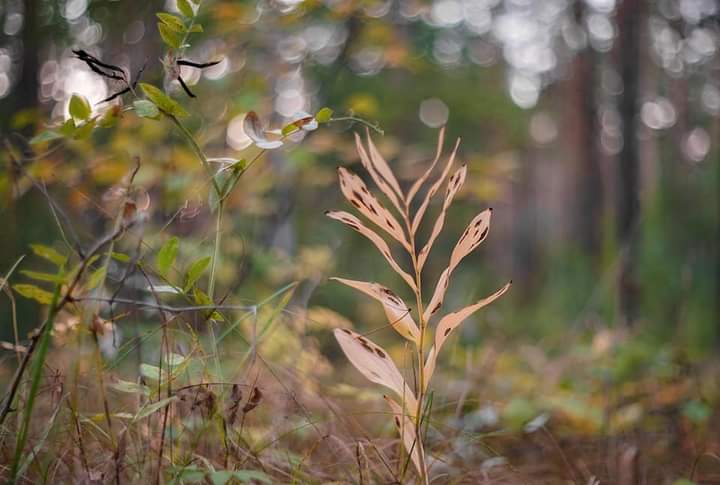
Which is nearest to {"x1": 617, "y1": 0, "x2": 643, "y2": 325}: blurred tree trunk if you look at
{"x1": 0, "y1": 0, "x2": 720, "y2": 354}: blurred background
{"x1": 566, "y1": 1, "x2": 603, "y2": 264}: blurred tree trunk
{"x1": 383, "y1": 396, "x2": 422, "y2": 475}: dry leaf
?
{"x1": 0, "y1": 0, "x2": 720, "y2": 354}: blurred background

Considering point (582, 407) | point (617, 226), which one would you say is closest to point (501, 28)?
point (617, 226)

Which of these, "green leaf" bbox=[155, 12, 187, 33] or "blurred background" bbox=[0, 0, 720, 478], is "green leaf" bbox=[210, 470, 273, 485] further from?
"green leaf" bbox=[155, 12, 187, 33]

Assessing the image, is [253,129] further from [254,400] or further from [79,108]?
[254,400]

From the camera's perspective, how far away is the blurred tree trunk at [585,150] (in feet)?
23.6

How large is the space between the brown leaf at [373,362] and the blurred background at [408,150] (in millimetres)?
181

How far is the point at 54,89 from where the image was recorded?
256 centimetres

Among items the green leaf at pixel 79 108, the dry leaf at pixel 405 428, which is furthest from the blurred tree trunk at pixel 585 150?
the green leaf at pixel 79 108

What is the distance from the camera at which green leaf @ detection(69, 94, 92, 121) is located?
2.58 feet

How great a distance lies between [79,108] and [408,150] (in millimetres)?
3261

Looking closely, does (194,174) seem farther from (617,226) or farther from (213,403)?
(617,226)

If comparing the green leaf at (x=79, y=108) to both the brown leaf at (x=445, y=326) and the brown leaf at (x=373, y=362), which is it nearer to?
the brown leaf at (x=373, y=362)

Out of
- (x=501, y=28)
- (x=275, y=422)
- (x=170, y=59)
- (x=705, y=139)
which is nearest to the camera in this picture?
(x=170, y=59)

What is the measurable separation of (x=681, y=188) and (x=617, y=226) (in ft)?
5.66

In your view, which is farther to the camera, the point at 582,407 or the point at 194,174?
the point at 194,174
